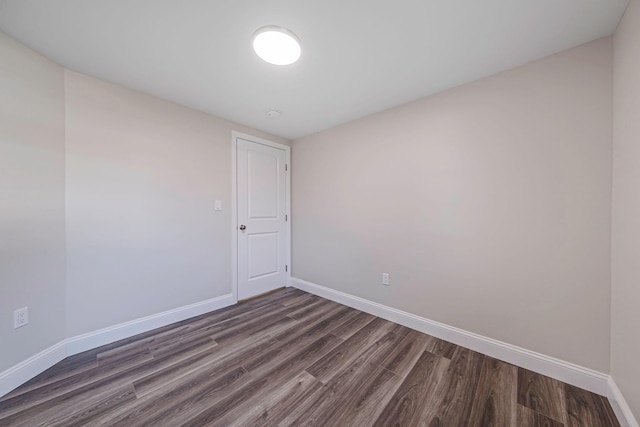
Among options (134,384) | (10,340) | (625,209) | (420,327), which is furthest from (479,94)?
(10,340)

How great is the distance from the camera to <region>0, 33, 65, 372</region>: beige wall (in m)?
1.39

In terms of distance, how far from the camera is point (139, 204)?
2.05m

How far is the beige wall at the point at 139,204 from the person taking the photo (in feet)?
5.79

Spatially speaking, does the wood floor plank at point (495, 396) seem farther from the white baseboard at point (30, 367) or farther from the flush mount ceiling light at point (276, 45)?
the white baseboard at point (30, 367)

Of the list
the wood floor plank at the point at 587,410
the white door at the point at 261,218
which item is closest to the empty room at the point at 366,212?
the wood floor plank at the point at 587,410

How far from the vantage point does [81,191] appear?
176 centimetres

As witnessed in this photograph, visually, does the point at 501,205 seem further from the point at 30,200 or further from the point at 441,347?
the point at 30,200

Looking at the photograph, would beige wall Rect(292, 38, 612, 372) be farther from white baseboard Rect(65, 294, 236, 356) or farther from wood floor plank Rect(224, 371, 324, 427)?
white baseboard Rect(65, 294, 236, 356)

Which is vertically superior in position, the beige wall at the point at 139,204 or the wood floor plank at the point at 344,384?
the beige wall at the point at 139,204

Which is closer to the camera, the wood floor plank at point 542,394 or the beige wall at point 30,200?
the wood floor plank at point 542,394

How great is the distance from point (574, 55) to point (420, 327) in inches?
90.6

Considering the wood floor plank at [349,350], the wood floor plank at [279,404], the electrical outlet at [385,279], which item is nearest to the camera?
the wood floor plank at [279,404]

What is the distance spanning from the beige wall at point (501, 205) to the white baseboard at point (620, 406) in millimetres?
113

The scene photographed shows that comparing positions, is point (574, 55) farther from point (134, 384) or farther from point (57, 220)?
point (57, 220)
